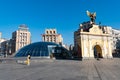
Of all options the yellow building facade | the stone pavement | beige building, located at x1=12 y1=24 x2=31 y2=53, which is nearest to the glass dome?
the yellow building facade

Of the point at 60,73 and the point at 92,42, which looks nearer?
the point at 60,73

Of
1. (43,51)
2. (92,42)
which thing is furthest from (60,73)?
(43,51)

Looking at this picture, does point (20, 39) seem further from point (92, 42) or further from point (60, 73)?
point (60, 73)

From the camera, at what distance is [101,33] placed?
41.9m

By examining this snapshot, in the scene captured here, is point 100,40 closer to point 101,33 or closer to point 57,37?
point 101,33

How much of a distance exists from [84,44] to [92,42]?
9.99 ft

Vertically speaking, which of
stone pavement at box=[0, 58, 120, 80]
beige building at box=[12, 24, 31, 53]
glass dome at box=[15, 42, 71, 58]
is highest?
beige building at box=[12, 24, 31, 53]

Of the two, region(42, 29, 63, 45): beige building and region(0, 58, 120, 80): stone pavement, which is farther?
region(42, 29, 63, 45): beige building

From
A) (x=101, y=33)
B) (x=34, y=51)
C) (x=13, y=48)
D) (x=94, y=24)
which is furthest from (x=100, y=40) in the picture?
(x=13, y=48)

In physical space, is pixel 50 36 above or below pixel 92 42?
above

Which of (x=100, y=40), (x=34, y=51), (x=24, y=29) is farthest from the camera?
(x=24, y=29)

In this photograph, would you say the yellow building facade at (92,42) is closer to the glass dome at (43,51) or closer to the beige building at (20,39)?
the glass dome at (43,51)

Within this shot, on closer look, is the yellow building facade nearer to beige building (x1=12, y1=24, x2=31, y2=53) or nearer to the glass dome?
the glass dome

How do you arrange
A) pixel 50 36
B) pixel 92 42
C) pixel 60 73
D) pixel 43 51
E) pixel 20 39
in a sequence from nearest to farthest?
pixel 60 73
pixel 92 42
pixel 43 51
pixel 20 39
pixel 50 36
